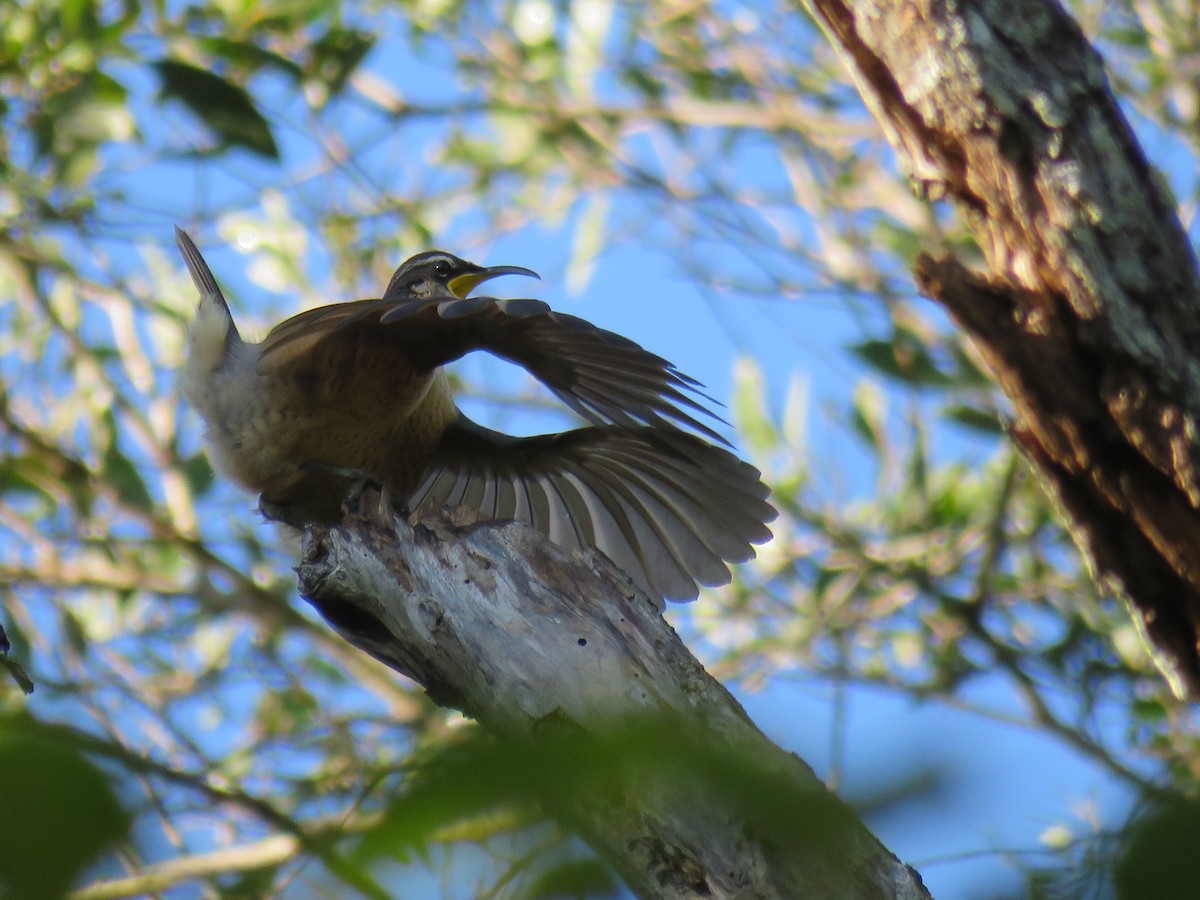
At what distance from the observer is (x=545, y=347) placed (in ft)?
12.2

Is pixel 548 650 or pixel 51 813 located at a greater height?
pixel 548 650

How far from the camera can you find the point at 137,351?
23.2 ft

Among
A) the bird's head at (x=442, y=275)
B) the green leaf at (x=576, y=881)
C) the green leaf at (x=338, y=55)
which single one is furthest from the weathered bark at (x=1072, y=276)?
the green leaf at (x=338, y=55)

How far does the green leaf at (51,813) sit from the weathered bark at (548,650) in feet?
2.95

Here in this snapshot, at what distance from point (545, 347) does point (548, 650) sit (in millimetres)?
1561

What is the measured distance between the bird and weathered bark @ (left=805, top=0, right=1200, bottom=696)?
32.2 inches

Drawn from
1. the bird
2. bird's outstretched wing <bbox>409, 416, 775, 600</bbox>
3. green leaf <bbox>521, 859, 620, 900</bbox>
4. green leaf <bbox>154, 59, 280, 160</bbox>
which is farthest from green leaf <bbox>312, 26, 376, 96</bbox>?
green leaf <bbox>521, 859, 620, 900</bbox>

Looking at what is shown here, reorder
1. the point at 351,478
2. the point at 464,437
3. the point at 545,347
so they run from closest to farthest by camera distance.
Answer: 1. the point at 545,347
2. the point at 351,478
3. the point at 464,437

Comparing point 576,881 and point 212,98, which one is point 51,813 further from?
point 212,98

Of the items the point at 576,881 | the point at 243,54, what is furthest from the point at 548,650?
the point at 243,54

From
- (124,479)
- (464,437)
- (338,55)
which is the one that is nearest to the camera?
(464,437)

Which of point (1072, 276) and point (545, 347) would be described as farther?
point (545, 347)

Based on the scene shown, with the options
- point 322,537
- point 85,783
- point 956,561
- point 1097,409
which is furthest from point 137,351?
point 85,783

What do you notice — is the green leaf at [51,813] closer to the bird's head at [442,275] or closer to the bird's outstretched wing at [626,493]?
the bird's outstretched wing at [626,493]
